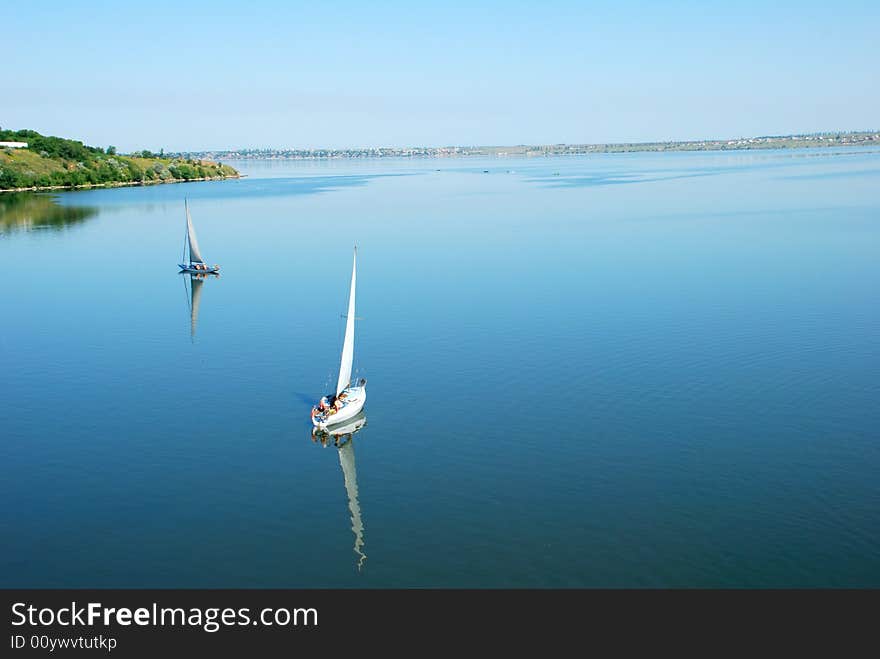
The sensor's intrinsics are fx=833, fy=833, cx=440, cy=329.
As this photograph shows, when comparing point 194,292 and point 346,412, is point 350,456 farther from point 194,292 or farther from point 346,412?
point 194,292

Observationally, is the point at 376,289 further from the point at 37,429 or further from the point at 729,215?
the point at 729,215

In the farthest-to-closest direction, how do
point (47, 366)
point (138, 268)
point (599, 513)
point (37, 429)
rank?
1. point (138, 268)
2. point (47, 366)
3. point (37, 429)
4. point (599, 513)

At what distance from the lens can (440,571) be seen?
32.3 metres

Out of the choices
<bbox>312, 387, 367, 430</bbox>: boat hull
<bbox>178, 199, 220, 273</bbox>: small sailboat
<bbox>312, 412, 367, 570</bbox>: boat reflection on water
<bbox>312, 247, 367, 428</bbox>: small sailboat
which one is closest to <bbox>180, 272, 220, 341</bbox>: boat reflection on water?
<bbox>178, 199, 220, 273</bbox>: small sailboat

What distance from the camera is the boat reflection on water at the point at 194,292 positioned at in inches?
2879

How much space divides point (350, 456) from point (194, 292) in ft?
163

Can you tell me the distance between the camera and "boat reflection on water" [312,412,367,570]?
35306mm

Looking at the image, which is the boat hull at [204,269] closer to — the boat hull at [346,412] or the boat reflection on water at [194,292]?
the boat reflection on water at [194,292]

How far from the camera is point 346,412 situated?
156ft

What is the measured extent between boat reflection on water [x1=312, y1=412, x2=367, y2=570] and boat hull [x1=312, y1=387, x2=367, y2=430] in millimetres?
325

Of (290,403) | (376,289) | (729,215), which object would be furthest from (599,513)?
(729,215)

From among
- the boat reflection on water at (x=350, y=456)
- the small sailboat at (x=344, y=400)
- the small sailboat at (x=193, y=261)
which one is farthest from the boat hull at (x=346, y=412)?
the small sailboat at (x=193, y=261)

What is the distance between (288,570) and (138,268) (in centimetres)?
7957

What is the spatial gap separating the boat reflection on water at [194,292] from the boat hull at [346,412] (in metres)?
23.8
